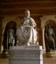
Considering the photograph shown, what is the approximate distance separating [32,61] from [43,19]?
5182 mm

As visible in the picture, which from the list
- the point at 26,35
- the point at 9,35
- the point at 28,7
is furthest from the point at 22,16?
the point at 26,35

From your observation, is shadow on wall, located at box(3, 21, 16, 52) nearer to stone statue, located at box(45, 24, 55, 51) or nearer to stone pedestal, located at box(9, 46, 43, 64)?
stone statue, located at box(45, 24, 55, 51)

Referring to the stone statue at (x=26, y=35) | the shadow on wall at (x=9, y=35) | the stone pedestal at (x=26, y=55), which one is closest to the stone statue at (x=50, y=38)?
the shadow on wall at (x=9, y=35)

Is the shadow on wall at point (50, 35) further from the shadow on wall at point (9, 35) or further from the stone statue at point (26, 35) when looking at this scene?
the stone statue at point (26, 35)

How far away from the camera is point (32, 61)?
4062mm

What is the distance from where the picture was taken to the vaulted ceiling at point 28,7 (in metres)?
9.19

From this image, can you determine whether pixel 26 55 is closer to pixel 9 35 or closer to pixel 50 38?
pixel 50 38

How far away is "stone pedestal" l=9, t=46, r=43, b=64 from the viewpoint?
4.07 m

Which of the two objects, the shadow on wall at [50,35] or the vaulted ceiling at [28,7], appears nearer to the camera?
the shadow on wall at [50,35]

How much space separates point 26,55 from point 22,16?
5.25m

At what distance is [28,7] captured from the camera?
9344 millimetres

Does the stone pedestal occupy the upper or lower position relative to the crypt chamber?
lower

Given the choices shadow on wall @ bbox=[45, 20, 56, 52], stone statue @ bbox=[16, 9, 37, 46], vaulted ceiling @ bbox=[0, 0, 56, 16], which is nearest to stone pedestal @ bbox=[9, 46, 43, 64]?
stone statue @ bbox=[16, 9, 37, 46]

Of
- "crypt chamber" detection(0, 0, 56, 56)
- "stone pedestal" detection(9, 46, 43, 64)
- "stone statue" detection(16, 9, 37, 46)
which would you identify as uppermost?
"crypt chamber" detection(0, 0, 56, 56)
